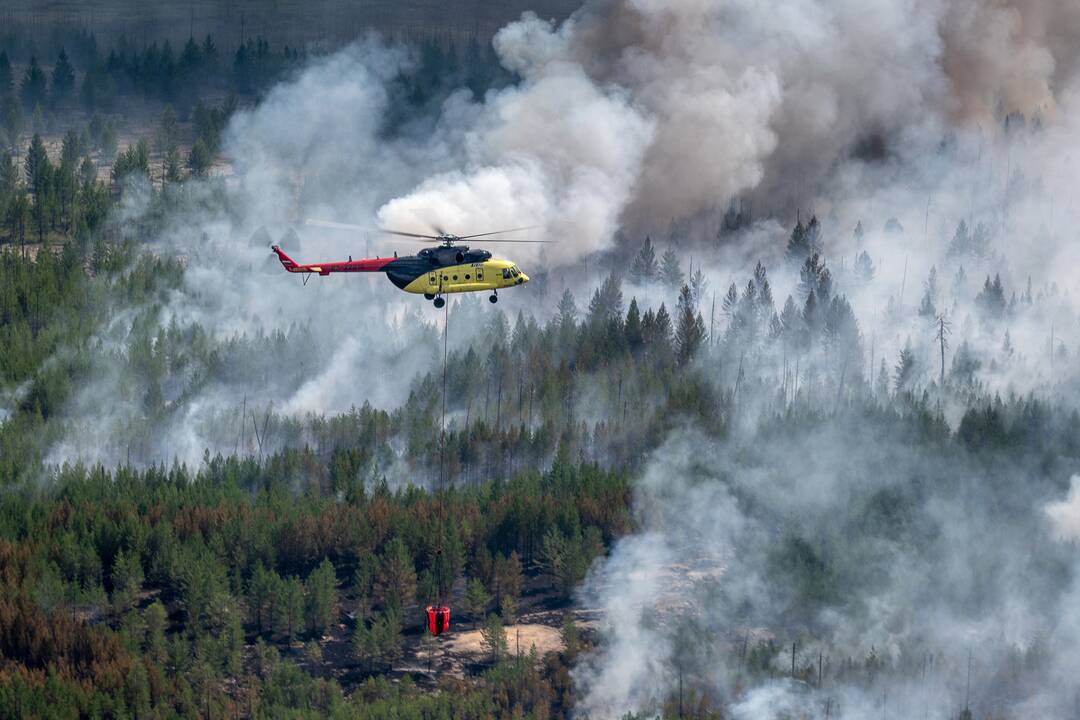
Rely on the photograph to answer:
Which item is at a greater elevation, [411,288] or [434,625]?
[411,288]

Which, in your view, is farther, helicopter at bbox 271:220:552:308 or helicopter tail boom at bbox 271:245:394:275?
helicopter tail boom at bbox 271:245:394:275

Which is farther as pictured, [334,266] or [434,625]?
[334,266]

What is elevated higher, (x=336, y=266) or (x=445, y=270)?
(x=336, y=266)

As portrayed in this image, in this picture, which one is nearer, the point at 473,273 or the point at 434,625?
the point at 434,625

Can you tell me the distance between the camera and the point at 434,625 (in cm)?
15738

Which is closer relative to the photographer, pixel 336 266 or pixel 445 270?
pixel 445 270

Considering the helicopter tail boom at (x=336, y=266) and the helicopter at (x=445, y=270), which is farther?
the helicopter tail boom at (x=336, y=266)

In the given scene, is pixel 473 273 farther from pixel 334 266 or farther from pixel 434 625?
pixel 434 625

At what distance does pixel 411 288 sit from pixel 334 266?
10.3 metres

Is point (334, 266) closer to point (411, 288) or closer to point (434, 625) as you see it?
point (411, 288)

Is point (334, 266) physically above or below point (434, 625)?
above

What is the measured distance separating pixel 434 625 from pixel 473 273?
99.5 ft

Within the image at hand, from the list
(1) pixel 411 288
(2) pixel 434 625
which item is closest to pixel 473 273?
(1) pixel 411 288

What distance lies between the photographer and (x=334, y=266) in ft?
586
